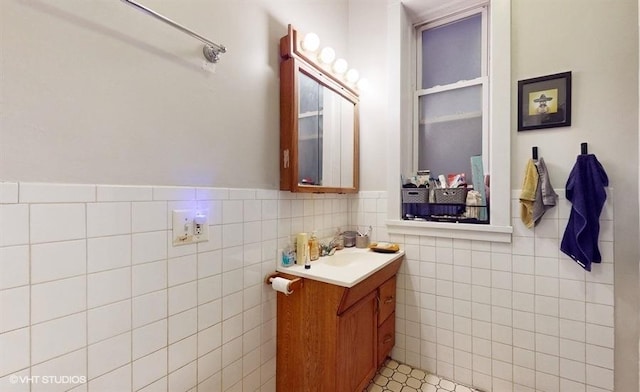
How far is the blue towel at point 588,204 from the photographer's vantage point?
51.4 inches

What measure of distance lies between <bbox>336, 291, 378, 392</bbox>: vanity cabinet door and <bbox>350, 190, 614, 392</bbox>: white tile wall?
427 millimetres

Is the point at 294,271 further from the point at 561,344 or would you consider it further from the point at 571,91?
the point at 571,91

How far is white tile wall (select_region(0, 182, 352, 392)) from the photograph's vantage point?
68 centimetres

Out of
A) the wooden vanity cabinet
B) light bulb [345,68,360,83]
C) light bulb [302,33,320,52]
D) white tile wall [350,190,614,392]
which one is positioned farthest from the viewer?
light bulb [345,68,360,83]

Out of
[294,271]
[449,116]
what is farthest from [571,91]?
[294,271]

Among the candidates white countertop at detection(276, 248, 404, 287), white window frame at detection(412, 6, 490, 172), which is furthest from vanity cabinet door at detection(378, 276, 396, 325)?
white window frame at detection(412, 6, 490, 172)

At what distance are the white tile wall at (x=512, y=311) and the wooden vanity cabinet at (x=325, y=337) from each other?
0.47 metres

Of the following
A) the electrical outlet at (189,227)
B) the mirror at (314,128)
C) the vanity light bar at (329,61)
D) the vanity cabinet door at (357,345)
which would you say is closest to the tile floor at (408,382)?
the vanity cabinet door at (357,345)

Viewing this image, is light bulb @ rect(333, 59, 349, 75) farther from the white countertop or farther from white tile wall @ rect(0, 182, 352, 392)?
the white countertop

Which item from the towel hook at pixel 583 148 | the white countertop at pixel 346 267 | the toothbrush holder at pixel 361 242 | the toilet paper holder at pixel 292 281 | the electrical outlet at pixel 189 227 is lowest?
the toilet paper holder at pixel 292 281

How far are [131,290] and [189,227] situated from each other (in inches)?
10.7

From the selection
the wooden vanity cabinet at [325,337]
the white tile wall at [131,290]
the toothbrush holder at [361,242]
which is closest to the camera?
the white tile wall at [131,290]

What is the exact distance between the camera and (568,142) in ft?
4.66

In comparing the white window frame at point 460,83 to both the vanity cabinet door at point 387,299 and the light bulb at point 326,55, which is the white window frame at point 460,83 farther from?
the vanity cabinet door at point 387,299
